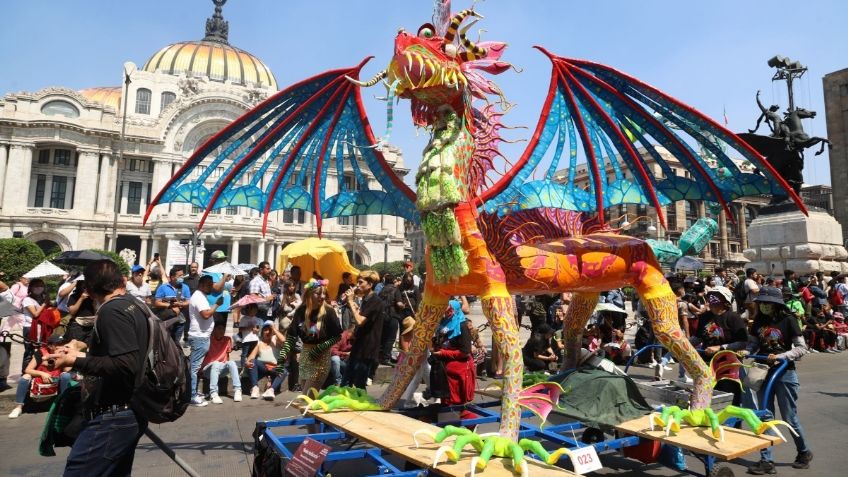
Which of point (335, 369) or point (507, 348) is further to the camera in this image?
point (335, 369)

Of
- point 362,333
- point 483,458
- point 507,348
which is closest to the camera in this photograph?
point 483,458

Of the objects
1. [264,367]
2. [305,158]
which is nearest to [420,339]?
[305,158]

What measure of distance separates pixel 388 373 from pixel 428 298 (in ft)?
16.0

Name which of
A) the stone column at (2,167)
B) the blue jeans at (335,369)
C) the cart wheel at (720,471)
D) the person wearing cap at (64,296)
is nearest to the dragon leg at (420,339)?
the cart wheel at (720,471)

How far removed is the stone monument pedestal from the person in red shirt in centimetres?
1244

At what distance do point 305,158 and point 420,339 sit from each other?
82.7 inches

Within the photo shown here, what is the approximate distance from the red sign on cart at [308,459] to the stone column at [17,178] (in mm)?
44835

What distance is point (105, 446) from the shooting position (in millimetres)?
2691

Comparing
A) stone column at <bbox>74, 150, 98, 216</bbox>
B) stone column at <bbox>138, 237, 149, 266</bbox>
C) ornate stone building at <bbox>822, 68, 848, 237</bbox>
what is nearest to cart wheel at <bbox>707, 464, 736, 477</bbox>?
ornate stone building at <bbox>822, 68, 848, 237</bbox>

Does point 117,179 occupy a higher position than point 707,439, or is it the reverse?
point 117,179

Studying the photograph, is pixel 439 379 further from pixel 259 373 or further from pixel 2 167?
pixel 2 167

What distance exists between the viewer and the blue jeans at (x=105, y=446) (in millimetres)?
2643

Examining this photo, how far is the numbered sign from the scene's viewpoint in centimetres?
286

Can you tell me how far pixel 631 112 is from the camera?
14.3 feet
